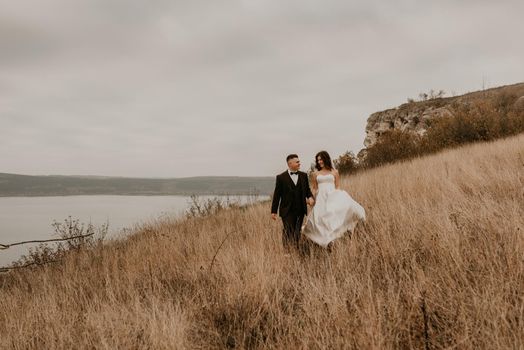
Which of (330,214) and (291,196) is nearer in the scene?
(330,214)

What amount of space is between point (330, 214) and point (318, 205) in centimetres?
31

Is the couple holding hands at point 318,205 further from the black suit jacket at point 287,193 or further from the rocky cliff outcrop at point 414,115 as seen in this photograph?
the rocky cliff outcrop at point 414,115

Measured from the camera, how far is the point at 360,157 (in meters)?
23.9

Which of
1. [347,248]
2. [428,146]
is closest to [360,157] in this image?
[428,146]

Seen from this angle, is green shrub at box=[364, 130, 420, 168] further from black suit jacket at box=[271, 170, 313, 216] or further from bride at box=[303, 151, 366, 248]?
bride at box=[303, 151, 366, 248]

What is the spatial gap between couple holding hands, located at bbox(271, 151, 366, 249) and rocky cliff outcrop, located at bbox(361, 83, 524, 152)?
65.9 ft

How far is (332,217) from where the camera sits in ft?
16.7

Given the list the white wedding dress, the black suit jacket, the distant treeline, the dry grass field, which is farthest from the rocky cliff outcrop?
the dry grass field

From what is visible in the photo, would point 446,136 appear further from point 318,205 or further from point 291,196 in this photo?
point 318,205

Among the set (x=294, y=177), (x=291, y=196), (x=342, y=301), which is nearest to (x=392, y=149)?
(x=294, y=177)

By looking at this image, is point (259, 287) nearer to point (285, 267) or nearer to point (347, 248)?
point (285, 267)

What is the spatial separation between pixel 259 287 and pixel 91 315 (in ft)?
5.37

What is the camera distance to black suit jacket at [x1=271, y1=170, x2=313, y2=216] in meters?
5.81

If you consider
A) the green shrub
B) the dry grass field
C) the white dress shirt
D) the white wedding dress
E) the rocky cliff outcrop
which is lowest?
the dry grass field
